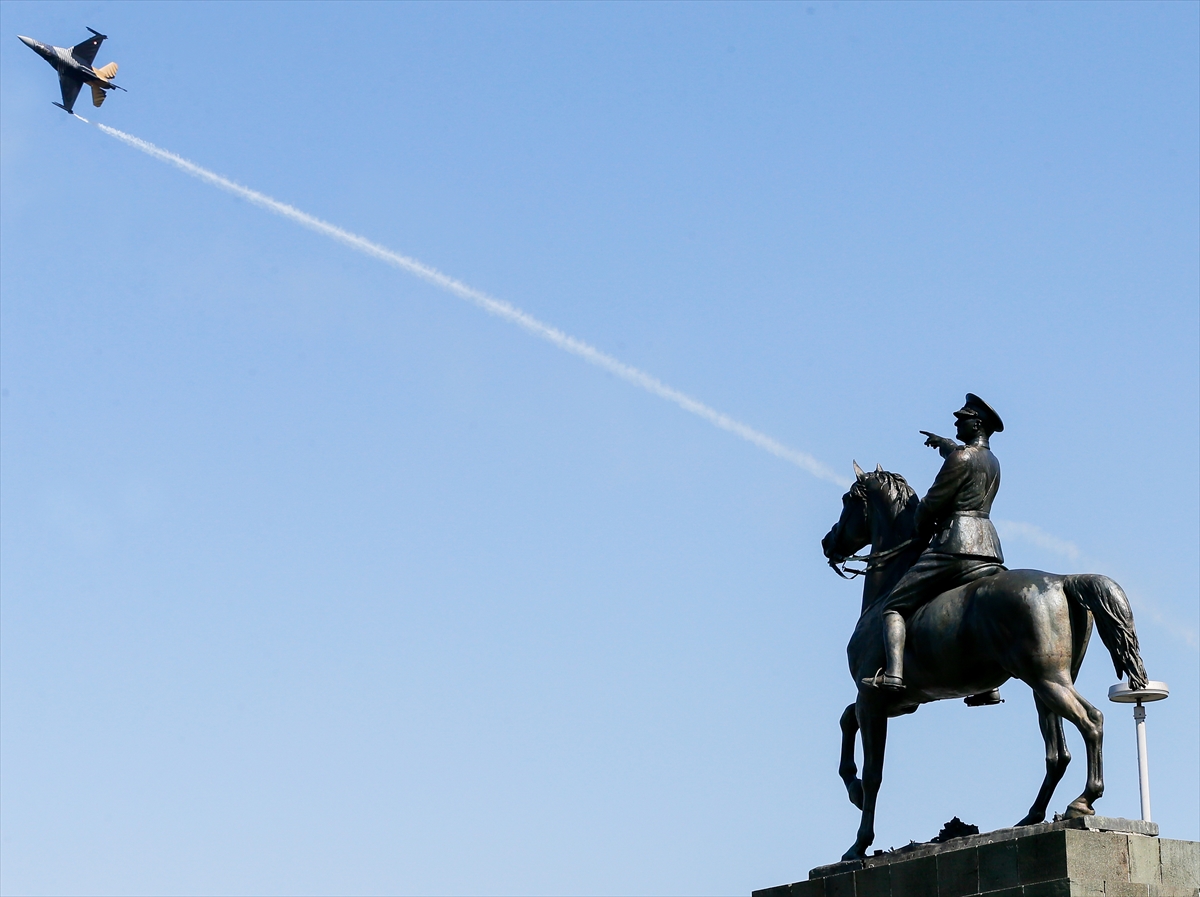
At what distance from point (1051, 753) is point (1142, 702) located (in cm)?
295

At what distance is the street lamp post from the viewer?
21.4 meters

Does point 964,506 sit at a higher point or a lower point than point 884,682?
higher

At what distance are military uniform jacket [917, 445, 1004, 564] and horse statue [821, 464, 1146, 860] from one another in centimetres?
51

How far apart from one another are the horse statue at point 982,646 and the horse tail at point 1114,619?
0.03 ft

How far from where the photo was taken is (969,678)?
20.9m

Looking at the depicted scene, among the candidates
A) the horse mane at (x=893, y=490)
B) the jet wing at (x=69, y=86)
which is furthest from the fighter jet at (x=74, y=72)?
the horse mane at (x=893, y=490)

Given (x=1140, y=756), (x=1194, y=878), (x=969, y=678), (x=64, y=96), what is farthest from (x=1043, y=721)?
(x=64, y=96)

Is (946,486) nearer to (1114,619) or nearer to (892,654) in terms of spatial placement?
(892,654)

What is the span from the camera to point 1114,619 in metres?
19.8

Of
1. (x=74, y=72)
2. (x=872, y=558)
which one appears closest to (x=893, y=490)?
(x=872, y=558)

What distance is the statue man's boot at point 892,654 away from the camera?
69.4 ft

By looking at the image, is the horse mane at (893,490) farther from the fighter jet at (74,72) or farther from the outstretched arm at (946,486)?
the fighter jet at (74,72)

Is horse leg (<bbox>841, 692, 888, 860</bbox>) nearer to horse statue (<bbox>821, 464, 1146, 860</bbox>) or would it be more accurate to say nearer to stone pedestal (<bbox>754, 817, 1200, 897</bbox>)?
horse statue (<bbox>821, 464, 1146, 860</bbox>)

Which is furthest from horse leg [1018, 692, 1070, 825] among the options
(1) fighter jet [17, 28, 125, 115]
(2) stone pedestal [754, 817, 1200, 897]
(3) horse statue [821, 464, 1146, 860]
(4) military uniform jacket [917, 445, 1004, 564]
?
(1) fighter jet [17, 28, 125, 115]
